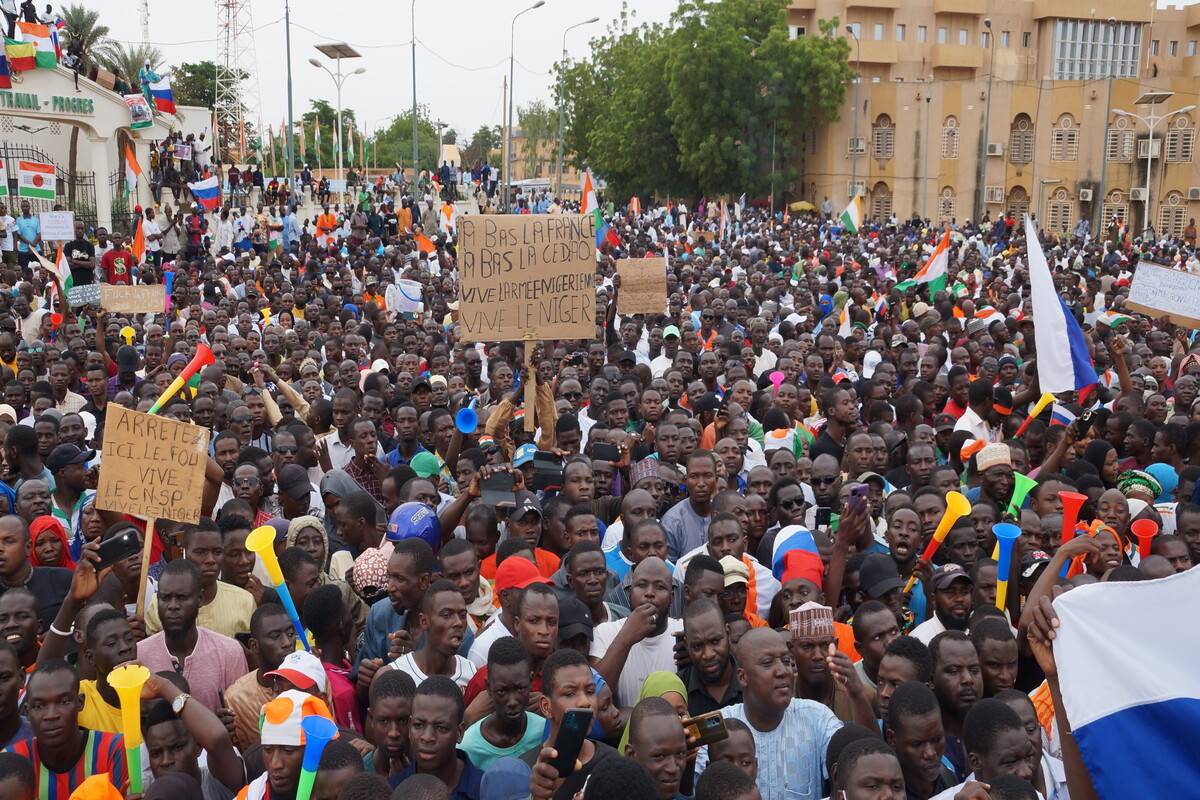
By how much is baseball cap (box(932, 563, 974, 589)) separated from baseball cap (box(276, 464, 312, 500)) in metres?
3.61

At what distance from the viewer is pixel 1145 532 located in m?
6.01

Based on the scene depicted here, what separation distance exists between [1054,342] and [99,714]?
21.2 ft

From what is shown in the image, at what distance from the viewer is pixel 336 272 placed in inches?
714

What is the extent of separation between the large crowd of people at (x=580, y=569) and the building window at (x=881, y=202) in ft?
150

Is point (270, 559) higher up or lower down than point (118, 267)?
lower down

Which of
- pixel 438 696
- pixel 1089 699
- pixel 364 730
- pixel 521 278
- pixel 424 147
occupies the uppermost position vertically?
pixel 424 147

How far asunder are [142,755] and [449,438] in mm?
4176

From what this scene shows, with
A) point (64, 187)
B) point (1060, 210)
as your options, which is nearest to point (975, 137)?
point (1060, 210)

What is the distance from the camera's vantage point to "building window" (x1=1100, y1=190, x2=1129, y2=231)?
55.2 meters

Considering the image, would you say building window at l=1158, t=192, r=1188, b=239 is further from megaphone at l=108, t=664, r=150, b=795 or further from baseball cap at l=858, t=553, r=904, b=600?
megaphone at l=108, t=664, r=150, b=795

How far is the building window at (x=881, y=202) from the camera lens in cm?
5594

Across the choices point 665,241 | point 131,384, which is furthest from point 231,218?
point 131,384

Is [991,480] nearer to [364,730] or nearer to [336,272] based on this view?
[364,730]

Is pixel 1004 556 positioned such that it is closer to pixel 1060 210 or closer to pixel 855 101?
pixel 855 101
